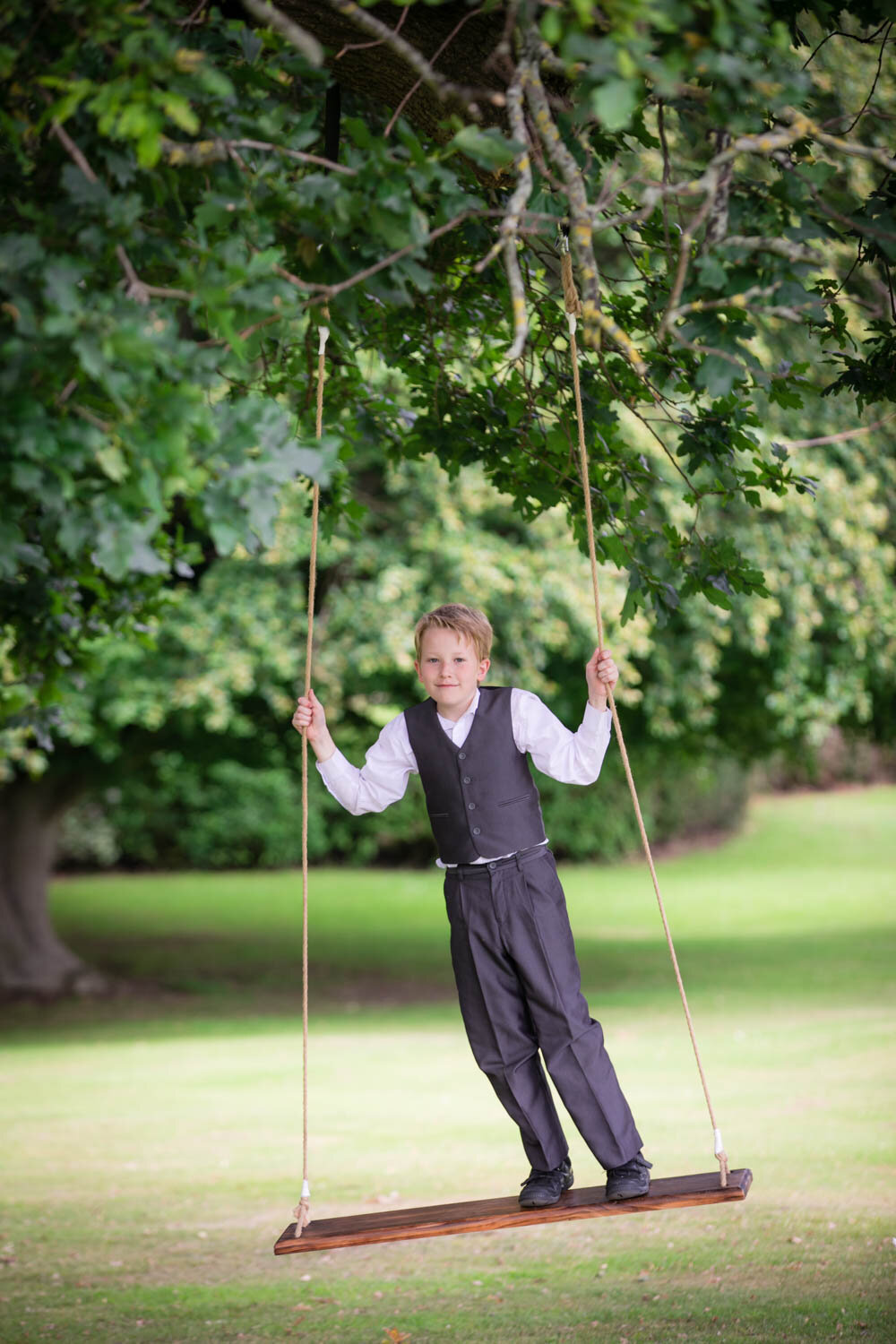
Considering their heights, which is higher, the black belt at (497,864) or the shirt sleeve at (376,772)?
the shirt sleeve at (376,772)

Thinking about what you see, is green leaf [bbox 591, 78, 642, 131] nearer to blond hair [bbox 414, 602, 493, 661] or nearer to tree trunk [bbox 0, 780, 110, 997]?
blond hair [bbox 414, 602, 493, 661]

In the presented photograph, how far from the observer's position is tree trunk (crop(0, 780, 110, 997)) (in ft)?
45.6

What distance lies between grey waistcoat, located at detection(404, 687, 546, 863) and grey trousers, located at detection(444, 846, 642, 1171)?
0.06m

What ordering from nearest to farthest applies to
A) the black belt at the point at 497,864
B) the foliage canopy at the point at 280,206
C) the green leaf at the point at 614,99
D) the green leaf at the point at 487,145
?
the green leaf at the point at 614,99
the foliage canopy at the point at 280,206
the green leaf at the point at 487,145
the black belt at the point at 497,864

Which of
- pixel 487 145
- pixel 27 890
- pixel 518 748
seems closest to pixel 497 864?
pixel 518 748

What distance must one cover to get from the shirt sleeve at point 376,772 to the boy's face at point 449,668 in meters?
0.15

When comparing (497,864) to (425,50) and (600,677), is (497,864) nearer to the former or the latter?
(600,677)

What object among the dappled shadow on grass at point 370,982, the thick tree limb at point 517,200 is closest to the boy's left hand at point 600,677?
the thick tree limb at point 517,200

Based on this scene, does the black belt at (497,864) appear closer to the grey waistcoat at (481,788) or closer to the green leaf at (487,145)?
the grey waistcoat at (481,788)

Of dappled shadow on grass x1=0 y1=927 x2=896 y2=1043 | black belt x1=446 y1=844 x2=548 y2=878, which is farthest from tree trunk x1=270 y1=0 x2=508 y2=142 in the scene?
dappled shadow on grass x1=0 y1=927 x2=896 y2=1043

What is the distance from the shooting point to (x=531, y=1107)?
381cm

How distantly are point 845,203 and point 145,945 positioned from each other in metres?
13.0

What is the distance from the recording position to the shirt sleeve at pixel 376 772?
12.9 feet

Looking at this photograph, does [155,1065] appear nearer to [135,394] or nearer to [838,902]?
[135,394]
